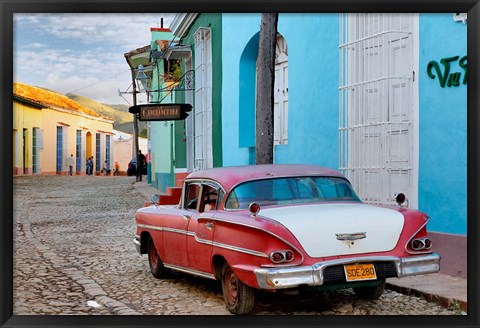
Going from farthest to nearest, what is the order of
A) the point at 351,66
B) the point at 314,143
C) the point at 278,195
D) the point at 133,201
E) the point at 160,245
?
1. the point at 133,201
2. the point at 314,143
3. the point at 351,66
4. the point at 160,245
5. the point at 278,195

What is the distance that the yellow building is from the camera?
19.3 metres

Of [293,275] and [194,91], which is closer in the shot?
[293,275]

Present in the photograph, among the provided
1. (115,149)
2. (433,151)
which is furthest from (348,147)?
(115,149)

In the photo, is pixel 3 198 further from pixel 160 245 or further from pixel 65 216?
pixel 65 216

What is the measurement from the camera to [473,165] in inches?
205

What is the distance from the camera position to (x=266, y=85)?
832 centimetres

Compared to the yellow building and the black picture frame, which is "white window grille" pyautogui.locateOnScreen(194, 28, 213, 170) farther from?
the black picture frame

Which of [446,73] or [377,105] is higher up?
[446,73]

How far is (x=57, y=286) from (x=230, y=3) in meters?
3.55

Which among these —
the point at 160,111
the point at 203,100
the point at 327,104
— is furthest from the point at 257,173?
the point at 203,100

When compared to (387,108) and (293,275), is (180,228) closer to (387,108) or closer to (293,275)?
(293,275)

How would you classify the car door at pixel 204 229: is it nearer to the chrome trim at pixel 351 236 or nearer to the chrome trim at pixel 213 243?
the chrome trim at pixel 213 243

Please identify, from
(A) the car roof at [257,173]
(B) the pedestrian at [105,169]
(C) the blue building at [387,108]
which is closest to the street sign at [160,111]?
(C) the blue building at [387,108]

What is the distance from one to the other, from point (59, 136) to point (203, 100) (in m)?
9.93
